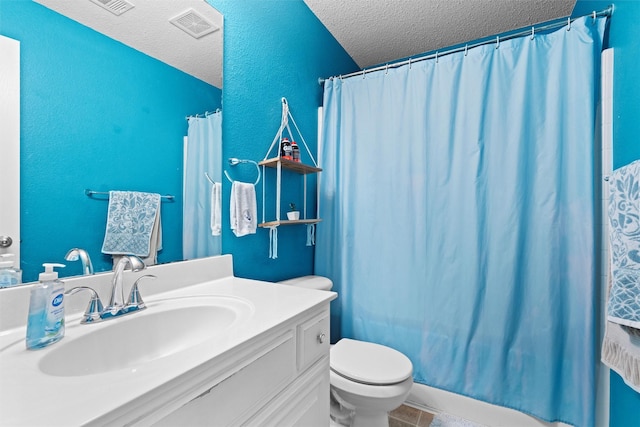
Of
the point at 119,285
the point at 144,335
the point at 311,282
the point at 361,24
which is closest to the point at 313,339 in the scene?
the point at 144,335

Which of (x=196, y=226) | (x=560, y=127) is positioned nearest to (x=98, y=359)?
(x=196, y=226)

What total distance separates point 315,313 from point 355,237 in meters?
0.98

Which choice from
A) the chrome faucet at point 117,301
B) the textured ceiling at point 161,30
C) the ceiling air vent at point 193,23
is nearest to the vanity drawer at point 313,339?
the chrome faucet at point 117,301

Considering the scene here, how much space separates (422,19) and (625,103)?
1.32 metres

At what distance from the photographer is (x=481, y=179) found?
151cm

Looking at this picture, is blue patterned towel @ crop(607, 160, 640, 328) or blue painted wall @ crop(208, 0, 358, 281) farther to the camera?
blue painted wall @ crop(208, 0, 358, 281)

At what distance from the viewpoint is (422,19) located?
6.29ft

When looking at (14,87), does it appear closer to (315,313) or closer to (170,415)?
(170,415)

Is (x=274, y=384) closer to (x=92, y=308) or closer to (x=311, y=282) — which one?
(x=92, y=308)

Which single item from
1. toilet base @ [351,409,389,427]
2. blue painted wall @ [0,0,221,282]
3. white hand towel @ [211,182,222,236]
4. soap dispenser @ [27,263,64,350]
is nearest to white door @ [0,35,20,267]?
blue painted wall @ [0,0,221,282]

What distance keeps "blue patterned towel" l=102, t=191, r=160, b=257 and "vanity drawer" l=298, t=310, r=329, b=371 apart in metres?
0.60

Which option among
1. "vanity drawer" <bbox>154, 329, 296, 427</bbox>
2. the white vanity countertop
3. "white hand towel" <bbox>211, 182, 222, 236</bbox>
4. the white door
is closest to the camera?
the white vanity countertop

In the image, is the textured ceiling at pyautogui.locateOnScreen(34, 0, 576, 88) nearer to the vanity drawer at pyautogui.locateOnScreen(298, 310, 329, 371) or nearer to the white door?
the white door

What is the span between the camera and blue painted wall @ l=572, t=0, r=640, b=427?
0.99 m
